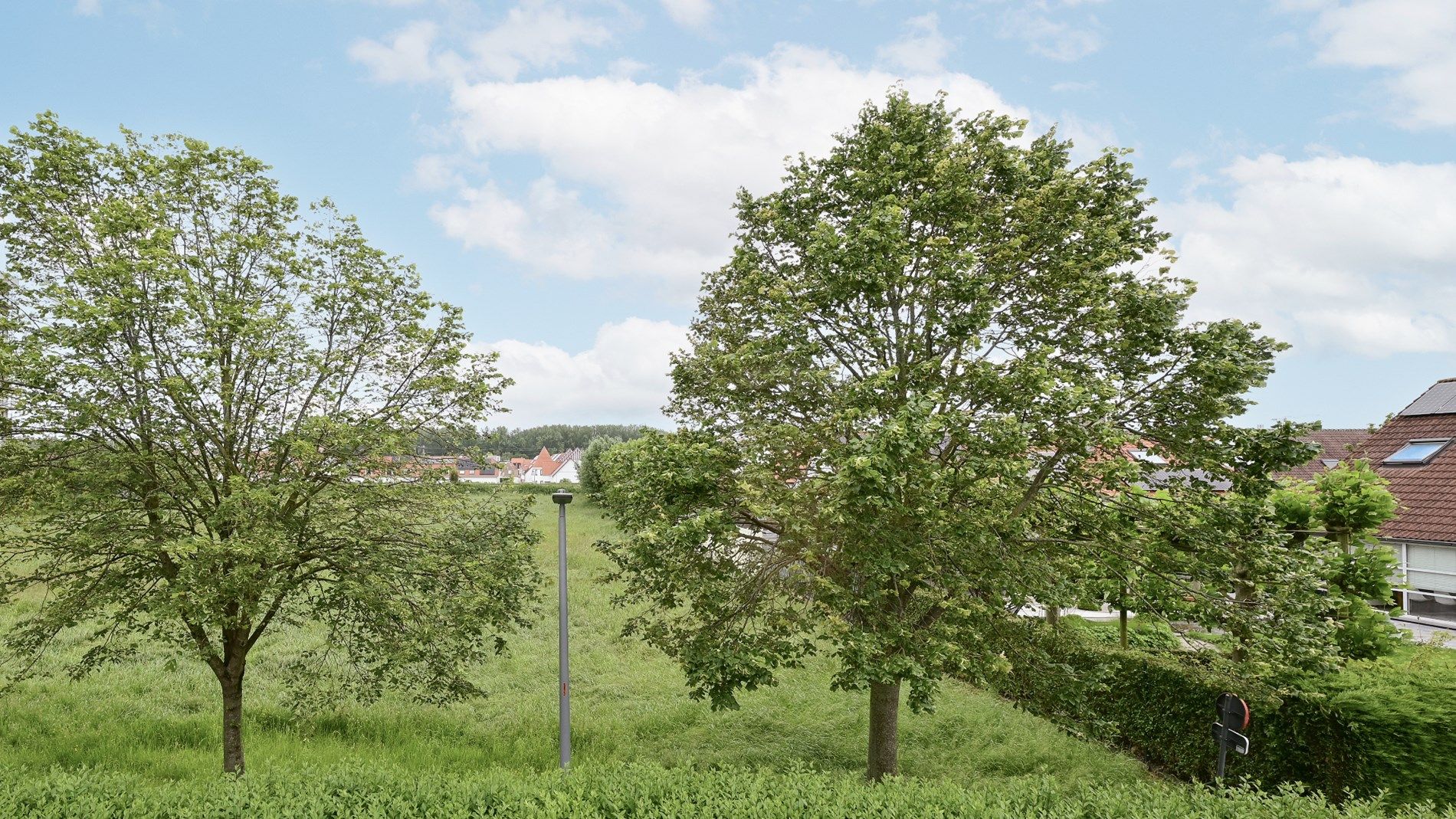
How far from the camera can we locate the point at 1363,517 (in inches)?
522

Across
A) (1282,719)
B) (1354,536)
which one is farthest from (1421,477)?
(1282,719)

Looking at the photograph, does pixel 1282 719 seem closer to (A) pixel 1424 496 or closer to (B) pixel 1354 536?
(B) pixel 1354 536

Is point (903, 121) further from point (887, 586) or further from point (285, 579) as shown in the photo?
point (285, 579)

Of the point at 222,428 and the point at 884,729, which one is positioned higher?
the point at 222,428

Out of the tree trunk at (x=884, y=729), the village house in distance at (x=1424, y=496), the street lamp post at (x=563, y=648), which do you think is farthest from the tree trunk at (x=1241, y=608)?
A: the street lamp post at (x=563, y=648)

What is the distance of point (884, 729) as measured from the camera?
11219 mm

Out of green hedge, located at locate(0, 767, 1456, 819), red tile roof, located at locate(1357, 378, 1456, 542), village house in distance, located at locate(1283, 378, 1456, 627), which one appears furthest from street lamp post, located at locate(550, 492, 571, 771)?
red tile roof, located at locate(1357, 378, 1456, 542)

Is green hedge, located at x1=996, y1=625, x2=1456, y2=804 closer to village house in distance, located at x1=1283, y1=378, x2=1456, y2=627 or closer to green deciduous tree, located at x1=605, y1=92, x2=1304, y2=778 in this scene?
green deciduous tree, located at x1=605, y1=92, x2=1304, y2=778

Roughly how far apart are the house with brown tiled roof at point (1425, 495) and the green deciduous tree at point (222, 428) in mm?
21442

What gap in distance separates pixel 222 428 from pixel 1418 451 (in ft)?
93.7

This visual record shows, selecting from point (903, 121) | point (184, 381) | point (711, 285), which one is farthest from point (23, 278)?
point (903, 121)

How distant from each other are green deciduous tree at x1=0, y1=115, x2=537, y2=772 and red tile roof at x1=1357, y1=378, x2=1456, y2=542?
21.8 m

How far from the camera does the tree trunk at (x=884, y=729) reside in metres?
11.2

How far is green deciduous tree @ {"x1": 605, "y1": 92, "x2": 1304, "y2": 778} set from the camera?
30.3ft
